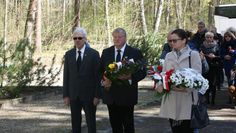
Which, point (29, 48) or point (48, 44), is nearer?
point (29, 48)

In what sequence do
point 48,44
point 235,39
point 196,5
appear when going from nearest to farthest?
point 235,39 < point 48,44 < point 196,5

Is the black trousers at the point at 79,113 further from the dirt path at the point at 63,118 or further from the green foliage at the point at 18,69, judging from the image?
the green foliage at the point at 18,69

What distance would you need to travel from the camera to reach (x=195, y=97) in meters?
5.88

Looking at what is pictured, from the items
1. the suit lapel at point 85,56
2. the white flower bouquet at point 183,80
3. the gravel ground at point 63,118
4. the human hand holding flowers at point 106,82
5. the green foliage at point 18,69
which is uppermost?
the suit lapel at point 85,56

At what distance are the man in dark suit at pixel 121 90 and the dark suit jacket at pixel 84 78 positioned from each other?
0.83 ft

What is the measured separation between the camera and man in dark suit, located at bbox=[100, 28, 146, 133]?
22.0 ft

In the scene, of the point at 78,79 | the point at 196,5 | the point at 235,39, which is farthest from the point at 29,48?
the point at 196,5

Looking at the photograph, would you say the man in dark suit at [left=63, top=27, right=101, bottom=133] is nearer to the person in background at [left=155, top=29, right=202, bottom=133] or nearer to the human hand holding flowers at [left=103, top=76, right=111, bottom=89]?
the human hand holding flowers at [left=103, top=76, right=111, bottom=89]

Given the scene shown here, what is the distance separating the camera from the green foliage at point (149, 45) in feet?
64.3

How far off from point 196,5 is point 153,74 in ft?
205

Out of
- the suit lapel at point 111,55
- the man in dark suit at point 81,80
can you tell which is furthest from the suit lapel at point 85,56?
the suit lapel at point 111,55

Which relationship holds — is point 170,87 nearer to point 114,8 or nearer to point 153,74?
point 153,74

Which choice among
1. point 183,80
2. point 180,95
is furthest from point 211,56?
point 183,80

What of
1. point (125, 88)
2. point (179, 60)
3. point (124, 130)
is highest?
point (179, 60)
